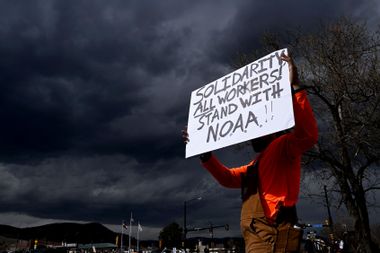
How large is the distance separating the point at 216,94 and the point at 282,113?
97cm

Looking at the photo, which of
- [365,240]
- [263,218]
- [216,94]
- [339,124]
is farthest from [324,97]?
[263,218]

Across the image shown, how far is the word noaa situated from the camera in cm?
304

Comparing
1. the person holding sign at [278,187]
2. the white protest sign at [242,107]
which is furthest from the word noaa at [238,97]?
the person holding sign at [278,187]

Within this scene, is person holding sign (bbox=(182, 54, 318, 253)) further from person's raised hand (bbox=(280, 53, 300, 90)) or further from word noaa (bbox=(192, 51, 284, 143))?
word noaa (bbox=(192, 51, 284, 143))

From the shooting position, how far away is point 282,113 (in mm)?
2730

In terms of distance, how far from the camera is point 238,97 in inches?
131

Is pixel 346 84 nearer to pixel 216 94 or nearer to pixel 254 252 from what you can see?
pixel 216 94

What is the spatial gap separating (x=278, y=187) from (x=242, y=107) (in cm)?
84

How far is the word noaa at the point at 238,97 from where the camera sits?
3.04 m

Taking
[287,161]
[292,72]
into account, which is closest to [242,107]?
[292,72]

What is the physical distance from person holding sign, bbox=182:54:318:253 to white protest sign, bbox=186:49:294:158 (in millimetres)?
79

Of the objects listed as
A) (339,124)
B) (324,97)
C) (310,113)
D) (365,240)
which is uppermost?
(324,97)

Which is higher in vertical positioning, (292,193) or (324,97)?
(324,97)

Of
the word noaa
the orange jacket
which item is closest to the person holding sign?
the orange jacket
